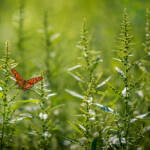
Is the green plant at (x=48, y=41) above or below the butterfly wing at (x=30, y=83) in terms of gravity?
above

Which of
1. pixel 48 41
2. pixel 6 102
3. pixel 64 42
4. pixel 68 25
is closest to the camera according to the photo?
pixel 6 102

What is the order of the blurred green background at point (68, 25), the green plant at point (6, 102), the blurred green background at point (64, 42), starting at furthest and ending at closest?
the blurred green background at point (68, 25) < the blurred green background at point (64, 42) < the green plant at point (6, 102)

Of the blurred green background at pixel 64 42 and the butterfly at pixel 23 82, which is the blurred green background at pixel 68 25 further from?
the butterfly at pixel 23 82

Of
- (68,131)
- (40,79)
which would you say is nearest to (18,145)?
(68,131)

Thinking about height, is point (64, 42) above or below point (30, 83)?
above

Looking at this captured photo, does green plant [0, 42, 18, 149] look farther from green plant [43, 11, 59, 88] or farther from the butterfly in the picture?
green plant [43, 11, 59, 88]

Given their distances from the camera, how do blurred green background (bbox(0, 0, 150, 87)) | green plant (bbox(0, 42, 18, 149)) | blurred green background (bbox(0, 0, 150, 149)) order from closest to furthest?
green plant (bbox(0, 42, 18, 149)) → blurred green background (bbox(0, 0, 150, 149)) → blurred green background (bbox(0, 0, 150, 87))

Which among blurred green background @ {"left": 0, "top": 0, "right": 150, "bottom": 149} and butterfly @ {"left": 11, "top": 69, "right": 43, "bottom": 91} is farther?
blurred green background @ {"left": 0, "top": 0, "right": 150, "bottom": 149}

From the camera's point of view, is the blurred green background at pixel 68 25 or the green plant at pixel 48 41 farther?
the blurred green background at pixel 68 25

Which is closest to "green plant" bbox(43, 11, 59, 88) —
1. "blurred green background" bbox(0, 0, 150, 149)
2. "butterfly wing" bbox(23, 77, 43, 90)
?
"blurred green background" bbox(0, 0, 150, 149)

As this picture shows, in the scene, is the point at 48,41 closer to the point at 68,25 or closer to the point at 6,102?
the point at 6,102

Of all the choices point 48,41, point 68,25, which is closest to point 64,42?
point 48,41

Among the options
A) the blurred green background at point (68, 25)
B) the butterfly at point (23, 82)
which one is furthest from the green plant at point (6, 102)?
the blurred green background at point (68, 25)

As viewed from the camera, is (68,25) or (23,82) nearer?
(23,82)
